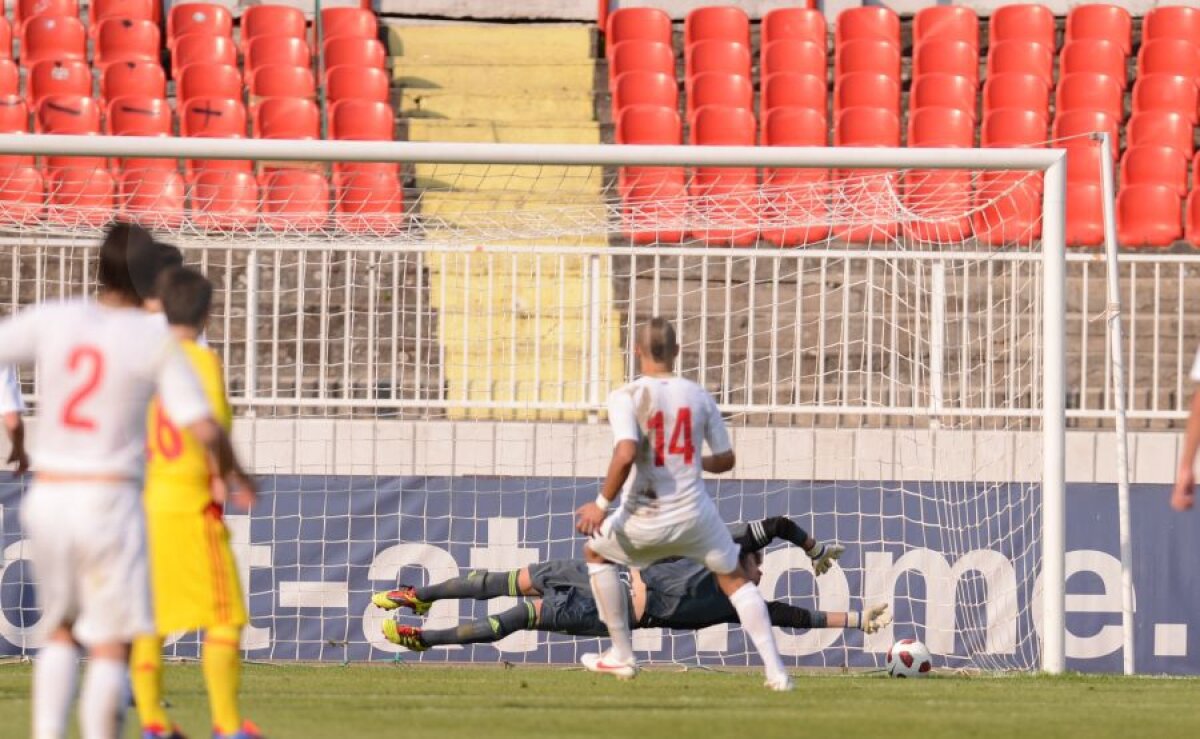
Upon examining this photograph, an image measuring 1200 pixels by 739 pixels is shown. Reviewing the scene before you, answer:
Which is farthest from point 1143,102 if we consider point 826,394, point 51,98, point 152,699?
point 152,699

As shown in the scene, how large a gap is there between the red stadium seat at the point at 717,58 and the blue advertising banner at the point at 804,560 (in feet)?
20.0

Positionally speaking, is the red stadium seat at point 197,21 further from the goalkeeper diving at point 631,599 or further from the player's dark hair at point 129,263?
the player's dark hair at point 129,263

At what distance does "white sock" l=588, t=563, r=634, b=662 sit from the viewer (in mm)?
9023

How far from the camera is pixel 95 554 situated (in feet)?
15.7

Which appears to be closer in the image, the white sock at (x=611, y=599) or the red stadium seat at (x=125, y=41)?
the white sock at (x=611, y=599)

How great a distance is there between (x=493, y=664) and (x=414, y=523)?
3.19ft

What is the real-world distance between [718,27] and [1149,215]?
420cm

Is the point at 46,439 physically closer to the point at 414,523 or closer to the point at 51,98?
the point at 414,523

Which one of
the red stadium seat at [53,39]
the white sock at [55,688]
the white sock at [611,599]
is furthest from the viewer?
the red stadium seat at [53,39]

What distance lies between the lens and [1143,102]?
15.8 meters

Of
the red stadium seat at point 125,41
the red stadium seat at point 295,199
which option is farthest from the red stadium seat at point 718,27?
the red stadium seat at point 125,41

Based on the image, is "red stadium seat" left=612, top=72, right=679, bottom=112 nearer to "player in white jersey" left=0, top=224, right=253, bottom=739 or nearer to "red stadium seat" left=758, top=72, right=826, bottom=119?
"red stadium seat" left=758, top=72, right=826, bottom=119

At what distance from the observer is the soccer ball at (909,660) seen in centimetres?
1003

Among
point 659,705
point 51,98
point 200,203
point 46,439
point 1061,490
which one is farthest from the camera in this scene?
point 51,98
